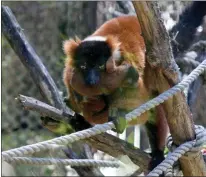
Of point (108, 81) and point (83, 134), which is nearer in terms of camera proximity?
point (83, 134)

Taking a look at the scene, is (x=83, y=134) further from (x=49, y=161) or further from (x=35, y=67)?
(x=35, y=67)

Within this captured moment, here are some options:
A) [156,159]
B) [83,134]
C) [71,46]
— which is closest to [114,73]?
[71,46]

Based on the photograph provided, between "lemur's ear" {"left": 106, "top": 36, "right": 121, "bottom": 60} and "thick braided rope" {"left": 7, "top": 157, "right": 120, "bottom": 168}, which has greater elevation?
"lemur's ear" {"left": 106, "top": 36, "right": 121, "bottom": 60}

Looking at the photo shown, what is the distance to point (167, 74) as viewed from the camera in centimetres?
156

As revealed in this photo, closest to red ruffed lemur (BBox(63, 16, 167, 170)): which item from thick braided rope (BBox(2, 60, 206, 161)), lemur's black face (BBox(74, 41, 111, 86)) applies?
lemur's black face (BBox(74, 41, 111, 86))

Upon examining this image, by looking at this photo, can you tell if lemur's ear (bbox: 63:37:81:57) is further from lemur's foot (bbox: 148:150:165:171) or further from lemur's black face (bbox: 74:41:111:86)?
lemur's foot (bbox: 148:150:165:171)

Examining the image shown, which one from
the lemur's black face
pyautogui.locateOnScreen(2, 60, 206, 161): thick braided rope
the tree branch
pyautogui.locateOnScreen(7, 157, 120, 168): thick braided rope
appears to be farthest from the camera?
the tree branch

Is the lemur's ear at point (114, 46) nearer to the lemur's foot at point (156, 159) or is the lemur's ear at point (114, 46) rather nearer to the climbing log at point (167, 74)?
the climbing log at point (167, 74)

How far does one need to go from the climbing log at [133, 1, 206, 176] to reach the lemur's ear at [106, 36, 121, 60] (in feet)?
0.98

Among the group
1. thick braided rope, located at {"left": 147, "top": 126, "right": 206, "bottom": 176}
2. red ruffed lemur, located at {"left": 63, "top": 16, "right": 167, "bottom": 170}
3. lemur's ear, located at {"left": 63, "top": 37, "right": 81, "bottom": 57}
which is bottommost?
thick braided rope, located at {"left": 147, "top": 126, "right": 206, "bottom": 176}

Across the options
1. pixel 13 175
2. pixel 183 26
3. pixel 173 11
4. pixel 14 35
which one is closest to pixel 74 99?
pixel 14 35

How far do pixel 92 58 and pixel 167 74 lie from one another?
1.29 ft

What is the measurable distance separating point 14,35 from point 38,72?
0.66ft

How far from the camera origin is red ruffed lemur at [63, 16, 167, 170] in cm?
187
